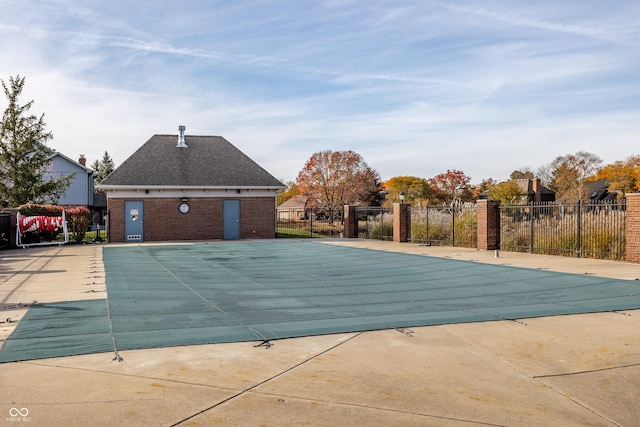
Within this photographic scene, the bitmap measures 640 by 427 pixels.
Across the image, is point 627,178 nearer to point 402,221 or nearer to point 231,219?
point 402,221

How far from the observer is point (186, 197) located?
2950cm

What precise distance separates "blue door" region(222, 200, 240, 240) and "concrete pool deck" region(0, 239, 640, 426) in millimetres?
22887

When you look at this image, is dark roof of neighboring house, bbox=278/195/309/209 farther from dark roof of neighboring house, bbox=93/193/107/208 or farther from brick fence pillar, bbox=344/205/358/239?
brick fence pillar, bbox=344/205/358/239

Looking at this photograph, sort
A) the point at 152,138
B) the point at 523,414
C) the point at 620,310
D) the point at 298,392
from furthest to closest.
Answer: the point at 152,138 < the point at 620,310 < the point at 298,392 < the point at 523,414

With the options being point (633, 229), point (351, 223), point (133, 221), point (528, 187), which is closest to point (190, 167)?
point (133, 221)

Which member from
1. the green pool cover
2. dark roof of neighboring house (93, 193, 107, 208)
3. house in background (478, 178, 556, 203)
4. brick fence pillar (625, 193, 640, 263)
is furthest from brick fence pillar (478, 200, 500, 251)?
house in background (478, 178, 556, 203)

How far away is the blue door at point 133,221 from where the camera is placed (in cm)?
2859

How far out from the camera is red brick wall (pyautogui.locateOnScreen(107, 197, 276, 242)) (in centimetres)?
2856

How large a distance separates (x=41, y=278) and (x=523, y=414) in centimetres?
1153

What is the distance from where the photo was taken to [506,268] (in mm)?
13977

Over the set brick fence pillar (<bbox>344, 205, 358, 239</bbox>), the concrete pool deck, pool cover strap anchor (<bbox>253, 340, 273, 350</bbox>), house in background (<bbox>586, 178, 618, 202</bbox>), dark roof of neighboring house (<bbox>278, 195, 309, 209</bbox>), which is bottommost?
the concrete pool deck

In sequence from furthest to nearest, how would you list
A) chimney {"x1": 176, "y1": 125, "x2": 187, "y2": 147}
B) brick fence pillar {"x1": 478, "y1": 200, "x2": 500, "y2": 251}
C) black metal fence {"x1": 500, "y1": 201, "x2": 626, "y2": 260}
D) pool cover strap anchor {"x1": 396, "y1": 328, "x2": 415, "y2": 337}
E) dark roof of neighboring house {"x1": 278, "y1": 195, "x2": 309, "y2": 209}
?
1. dark roof of neighboring house {"x1": 278, "y1": 195, "x2": 309, "y2": 209}
2. chimney {"x1": 176, "y1": 125, "x2": 187, "y2": 147}
3. brick fence pillar {"x1": 478, "y1": 200, "x2": 500, "y2": 251}
4. black metal fence {"x1": 500, "y1": 201, "x2": 626, "y2": 260}
5. pool cover strap anchor {"x1": 396, "y1": 328, "x2": 415, "y2": 337}

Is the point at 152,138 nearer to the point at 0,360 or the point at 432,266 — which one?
the point at 432,266

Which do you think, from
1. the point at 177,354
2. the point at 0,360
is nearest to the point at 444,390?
the point at 177,354
